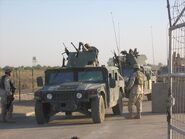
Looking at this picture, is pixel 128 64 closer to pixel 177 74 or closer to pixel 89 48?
pixel 89 48

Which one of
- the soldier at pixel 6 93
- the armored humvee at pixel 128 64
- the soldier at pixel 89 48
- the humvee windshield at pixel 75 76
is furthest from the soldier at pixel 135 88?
the armored humvee at pixel 128 64

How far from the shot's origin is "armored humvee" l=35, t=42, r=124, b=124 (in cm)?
1561

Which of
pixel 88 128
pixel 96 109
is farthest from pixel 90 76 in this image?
pixel 88 128

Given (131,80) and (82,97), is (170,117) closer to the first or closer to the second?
(82,97)

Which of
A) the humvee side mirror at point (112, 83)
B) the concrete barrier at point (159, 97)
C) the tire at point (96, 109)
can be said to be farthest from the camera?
the concrete barrier at point (159, 97)

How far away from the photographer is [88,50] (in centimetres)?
1900

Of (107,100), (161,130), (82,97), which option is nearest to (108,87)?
(107,100)

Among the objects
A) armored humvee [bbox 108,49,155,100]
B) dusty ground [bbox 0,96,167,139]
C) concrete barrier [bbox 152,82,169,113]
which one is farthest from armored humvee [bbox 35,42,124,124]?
armored humvee [bbox 108,49,155,100]

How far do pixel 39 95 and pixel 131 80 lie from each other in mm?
2911

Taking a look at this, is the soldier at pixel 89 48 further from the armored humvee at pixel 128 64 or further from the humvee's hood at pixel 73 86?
the armored humvee at pixel 128 64

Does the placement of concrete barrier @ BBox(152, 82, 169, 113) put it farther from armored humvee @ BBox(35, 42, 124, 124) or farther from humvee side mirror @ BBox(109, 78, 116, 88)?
humvee side mirror @ BBox(109, 78, 116, 88)

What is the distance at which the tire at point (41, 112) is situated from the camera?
52.8ft

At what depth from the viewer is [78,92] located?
1555 cm

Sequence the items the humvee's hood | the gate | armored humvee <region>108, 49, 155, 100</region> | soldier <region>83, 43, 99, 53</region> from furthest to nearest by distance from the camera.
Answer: armored humvee <region>108, 49, 155, 100</region> → soldier <region>83, 43, 99, 53</region> → the humvee's hood → the gate
